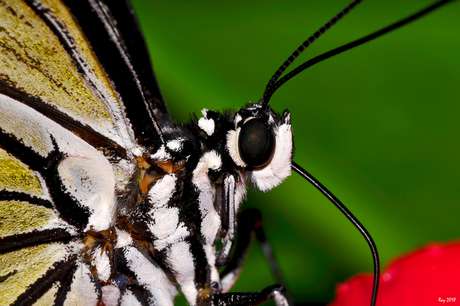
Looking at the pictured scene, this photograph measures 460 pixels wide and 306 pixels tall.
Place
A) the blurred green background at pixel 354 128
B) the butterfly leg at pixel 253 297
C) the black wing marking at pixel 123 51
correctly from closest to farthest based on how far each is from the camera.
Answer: the black wing marking at pixel 123 51, the butterfly leg at pixel 253 297, the blurred green background at pixel 354 128

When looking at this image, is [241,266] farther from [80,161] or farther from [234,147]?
[80,161]

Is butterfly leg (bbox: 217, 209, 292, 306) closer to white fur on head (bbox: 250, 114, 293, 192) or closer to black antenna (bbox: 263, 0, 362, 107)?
white fur on head (bbox: 250, 114, 293, 192)

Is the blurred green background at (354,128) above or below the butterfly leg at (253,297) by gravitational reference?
above

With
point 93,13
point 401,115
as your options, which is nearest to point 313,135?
point 401,115

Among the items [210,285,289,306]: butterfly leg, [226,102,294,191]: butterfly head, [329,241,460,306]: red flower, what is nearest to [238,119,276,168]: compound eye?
[226,102,294,191]: butterfly head

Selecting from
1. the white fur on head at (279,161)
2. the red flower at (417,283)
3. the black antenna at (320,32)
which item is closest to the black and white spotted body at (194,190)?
the white fur on head at (279,161)

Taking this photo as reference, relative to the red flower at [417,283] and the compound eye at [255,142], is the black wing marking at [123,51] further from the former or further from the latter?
the red flower at [417,283]
